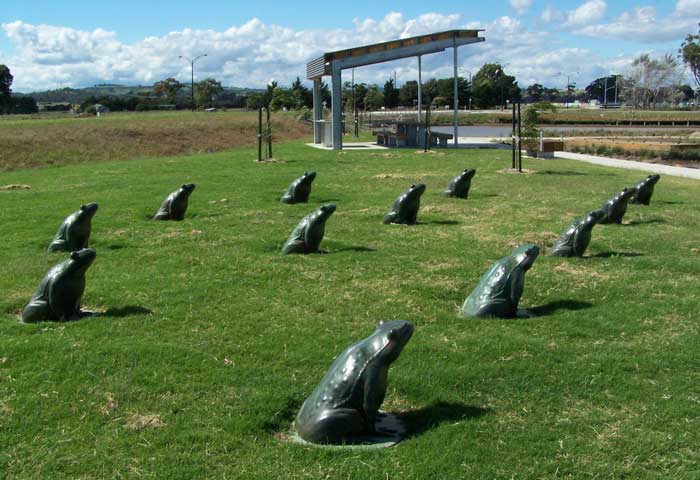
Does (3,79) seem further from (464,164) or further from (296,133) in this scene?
(464,164)

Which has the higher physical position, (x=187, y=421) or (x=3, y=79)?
(x=3, y=79)

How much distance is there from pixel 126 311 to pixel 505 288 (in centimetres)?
418

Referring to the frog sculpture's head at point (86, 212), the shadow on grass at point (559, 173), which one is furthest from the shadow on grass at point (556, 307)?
the shadow on grass at point (559, 173)

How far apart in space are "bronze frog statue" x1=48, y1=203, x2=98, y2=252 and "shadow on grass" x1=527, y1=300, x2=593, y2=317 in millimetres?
6708

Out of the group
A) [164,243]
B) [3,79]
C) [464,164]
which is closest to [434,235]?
[164,243]

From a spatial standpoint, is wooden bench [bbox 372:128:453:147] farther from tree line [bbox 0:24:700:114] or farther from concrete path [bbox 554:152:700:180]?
tree line [bbox 0:24:700:114]

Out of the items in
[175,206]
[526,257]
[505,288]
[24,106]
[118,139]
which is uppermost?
[24,106]

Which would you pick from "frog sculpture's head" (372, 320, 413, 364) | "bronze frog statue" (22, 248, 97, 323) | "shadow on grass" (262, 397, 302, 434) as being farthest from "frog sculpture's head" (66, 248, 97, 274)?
"frog sculpture's head" (372, 320, 413, 364)

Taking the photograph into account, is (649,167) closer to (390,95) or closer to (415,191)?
(415,191)

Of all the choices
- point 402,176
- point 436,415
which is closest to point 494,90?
point 402,176

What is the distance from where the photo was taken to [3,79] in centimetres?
8406

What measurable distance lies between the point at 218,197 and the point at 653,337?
1118cm

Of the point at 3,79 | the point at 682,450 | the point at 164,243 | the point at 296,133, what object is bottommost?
the point at 682,450

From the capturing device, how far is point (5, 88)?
84.9 m
